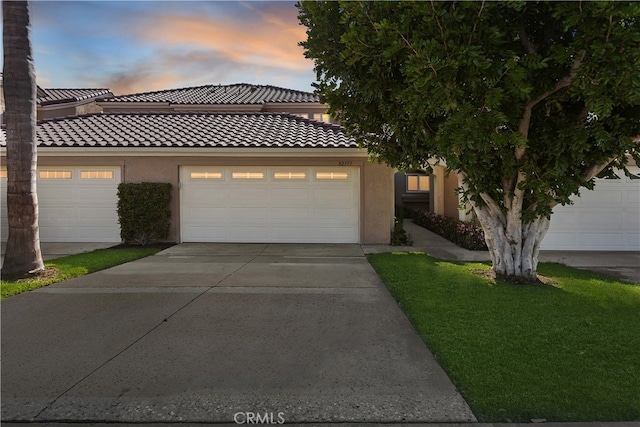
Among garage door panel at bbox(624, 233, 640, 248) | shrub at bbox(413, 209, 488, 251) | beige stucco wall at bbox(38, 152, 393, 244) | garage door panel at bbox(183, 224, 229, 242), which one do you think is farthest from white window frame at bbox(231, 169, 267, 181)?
garage door panel at bbox(624, 233, 640, 248)

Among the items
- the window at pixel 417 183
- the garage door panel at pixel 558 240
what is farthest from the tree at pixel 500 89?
the window at pixel 417 183

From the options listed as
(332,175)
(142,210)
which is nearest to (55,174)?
(142,210)

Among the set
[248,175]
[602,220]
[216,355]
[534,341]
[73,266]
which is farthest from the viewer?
[248,175]

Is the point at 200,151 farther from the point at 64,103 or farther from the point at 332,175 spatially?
the point at 64,103

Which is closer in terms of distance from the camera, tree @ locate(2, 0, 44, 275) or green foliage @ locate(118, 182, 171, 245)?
tree @ locate(2, 0, 44, 275)

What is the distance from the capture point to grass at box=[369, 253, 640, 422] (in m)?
2.65

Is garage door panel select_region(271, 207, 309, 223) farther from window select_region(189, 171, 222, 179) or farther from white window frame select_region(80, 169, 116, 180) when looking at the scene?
white window frame select_region(80, 169, 116, 180)

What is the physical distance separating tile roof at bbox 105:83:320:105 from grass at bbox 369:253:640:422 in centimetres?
1486

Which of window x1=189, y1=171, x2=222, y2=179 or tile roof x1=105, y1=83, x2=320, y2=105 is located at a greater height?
tile roof x1=105, y1=83, x2=320, y2=105

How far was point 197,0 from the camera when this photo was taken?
23.3ft

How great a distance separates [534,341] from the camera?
3715mm

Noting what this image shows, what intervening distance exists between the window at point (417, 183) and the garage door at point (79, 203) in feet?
50.7
